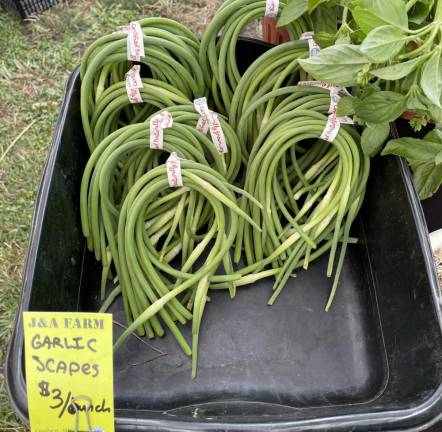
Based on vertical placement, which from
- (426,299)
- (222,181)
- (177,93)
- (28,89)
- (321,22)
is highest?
(28,89)

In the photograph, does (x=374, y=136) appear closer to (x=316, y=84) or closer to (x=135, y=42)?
(x=316, y=84)

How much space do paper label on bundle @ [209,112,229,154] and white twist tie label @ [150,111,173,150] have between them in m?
0.10

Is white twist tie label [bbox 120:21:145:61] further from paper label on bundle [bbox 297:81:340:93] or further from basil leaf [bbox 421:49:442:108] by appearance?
basil leaf [bbox 421:49:442:108]

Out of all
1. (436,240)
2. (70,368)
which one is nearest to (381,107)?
(436,240)

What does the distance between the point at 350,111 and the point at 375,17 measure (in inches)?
7.9

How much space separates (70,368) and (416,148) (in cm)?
68

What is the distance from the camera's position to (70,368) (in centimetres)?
73

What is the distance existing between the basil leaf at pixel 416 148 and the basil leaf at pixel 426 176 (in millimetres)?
59

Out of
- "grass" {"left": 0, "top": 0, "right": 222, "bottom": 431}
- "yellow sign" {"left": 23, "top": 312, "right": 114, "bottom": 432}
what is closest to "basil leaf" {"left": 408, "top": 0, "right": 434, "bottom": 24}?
"yellow sign" {"left": 23, "top": 312, "right": 114, "bottom": 432}

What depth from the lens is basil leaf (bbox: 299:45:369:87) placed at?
835 millimetres

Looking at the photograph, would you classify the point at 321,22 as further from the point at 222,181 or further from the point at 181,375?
the point at 181,375

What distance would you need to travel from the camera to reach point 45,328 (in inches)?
28.7

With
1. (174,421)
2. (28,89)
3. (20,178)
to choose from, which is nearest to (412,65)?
(174,421)

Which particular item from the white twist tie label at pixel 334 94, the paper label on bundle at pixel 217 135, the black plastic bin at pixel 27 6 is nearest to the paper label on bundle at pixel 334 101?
the white twist tie label at pixel 334 94
